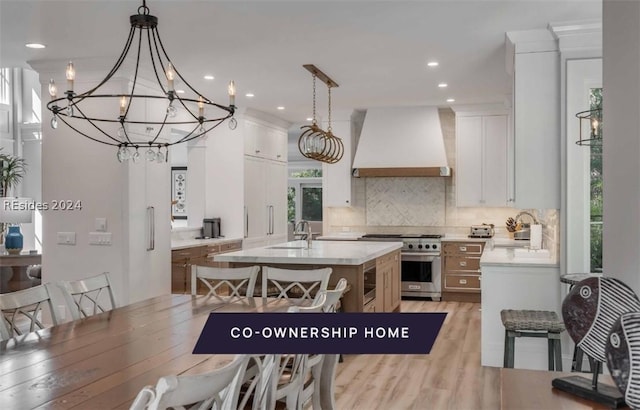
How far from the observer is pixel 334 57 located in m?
5.03

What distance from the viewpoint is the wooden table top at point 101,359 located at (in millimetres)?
1736

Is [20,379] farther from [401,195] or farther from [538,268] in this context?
[401,195]

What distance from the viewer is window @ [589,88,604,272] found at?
403 cm

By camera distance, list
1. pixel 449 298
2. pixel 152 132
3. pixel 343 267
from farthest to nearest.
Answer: pixel 449 298 → pixel 152 132 → pixel 343 267

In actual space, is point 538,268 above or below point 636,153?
below

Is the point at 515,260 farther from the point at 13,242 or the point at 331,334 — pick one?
the point at 13,242

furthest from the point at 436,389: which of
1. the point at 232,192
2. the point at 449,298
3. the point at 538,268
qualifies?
the point at 232,192

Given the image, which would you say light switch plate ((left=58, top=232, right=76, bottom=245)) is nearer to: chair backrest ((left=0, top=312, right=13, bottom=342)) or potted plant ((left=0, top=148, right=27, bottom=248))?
potted plant ((left=0, top=148, right=27, bottom=248))

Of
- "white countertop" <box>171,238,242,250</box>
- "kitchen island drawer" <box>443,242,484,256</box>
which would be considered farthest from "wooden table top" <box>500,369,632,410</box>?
"kitchen island drawer" <box>443,242,484,256</box>

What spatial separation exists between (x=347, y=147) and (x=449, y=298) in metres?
2.47

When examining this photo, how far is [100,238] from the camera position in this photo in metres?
5.36

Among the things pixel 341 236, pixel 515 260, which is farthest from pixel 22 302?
pixel 341 236

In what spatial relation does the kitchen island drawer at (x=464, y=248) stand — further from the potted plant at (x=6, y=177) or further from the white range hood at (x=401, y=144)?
the potted plant at (x=6, y=177)

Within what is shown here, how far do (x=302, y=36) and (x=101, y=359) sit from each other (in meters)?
2.99
